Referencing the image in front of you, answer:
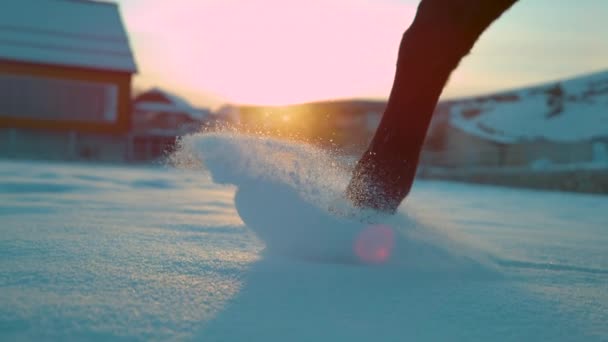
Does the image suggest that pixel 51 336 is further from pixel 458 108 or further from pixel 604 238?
pixel 458 108

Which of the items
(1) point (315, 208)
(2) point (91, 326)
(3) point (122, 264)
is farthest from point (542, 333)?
(3) point (122, 264)

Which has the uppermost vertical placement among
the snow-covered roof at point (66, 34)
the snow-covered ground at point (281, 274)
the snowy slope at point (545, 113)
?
the snow-covered roof at point (66, 34)

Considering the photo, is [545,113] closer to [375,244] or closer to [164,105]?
[375,244]

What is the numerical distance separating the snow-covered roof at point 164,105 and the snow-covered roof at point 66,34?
10892 mm

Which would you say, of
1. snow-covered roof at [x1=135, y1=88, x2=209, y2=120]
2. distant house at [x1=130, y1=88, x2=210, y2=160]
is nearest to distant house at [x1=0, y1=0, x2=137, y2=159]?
distant house at [x1=130, y1=88, x2=210, y2=160]

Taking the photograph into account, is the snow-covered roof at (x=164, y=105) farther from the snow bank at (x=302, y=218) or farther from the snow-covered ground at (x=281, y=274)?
the snow bank at (x=302, y=218)

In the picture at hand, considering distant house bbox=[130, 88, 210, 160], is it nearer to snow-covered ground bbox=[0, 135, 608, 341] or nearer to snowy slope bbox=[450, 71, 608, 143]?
snowy slope bbox=[450, 71, 608, 143]

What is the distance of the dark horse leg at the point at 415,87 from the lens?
1789 mm

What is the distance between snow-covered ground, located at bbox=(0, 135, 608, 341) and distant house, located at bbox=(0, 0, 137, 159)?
12753 millimetres

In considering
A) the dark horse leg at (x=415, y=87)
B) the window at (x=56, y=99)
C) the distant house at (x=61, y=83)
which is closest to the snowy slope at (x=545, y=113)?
the distant house at (x=61, y=83)

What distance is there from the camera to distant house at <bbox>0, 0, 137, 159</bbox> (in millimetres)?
13914

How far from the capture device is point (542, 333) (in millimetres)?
1121

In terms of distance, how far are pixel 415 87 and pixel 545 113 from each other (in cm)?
1696

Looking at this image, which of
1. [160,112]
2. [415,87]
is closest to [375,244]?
[415,87]
